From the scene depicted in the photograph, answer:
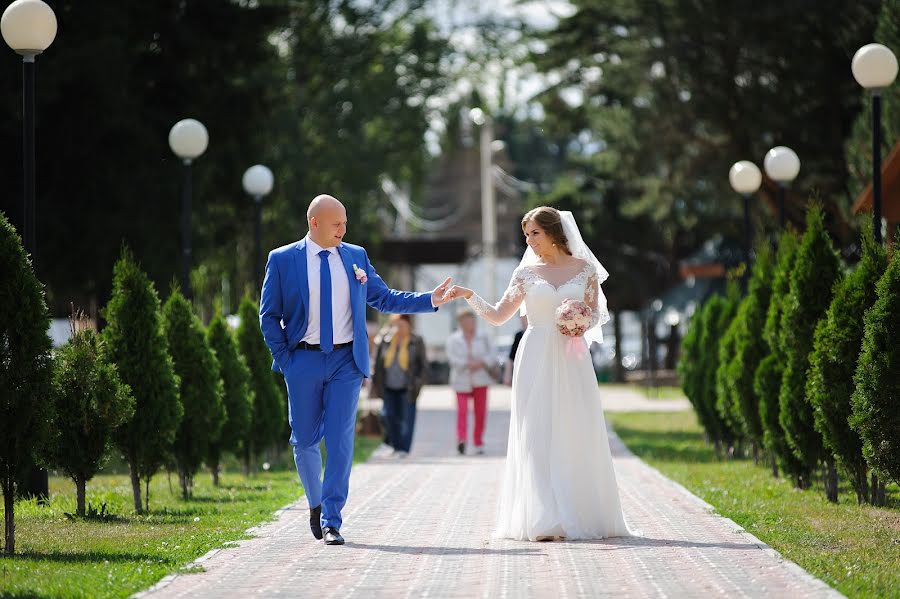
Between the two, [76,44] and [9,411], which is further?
[76,44]

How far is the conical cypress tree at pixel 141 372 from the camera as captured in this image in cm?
1265

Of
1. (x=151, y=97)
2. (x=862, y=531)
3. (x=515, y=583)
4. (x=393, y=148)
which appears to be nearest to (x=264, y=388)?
(x=862, y=531)

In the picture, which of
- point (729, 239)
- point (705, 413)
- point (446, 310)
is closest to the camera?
point (705, 413)

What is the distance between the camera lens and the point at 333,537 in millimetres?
9766

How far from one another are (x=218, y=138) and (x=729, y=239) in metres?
23.4

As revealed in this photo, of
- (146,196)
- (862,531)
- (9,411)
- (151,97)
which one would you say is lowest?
(862,531)

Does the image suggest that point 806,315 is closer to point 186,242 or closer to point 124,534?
point 124,534

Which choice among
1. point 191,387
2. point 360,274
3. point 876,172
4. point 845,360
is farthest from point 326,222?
point 876,172

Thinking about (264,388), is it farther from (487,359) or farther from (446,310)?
(446,310)

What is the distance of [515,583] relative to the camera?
802 cm

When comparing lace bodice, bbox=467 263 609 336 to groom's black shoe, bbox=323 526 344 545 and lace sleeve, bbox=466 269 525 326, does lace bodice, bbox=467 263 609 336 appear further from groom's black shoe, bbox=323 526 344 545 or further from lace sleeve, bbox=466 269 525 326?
groom's black shoe, bbox=323 526 344 545

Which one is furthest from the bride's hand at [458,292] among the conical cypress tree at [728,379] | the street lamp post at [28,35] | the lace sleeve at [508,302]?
the conical cypress tree at [728,379]

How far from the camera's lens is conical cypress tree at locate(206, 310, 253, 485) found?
1577cm

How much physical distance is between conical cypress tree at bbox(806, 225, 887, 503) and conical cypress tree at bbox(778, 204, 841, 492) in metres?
0.73
